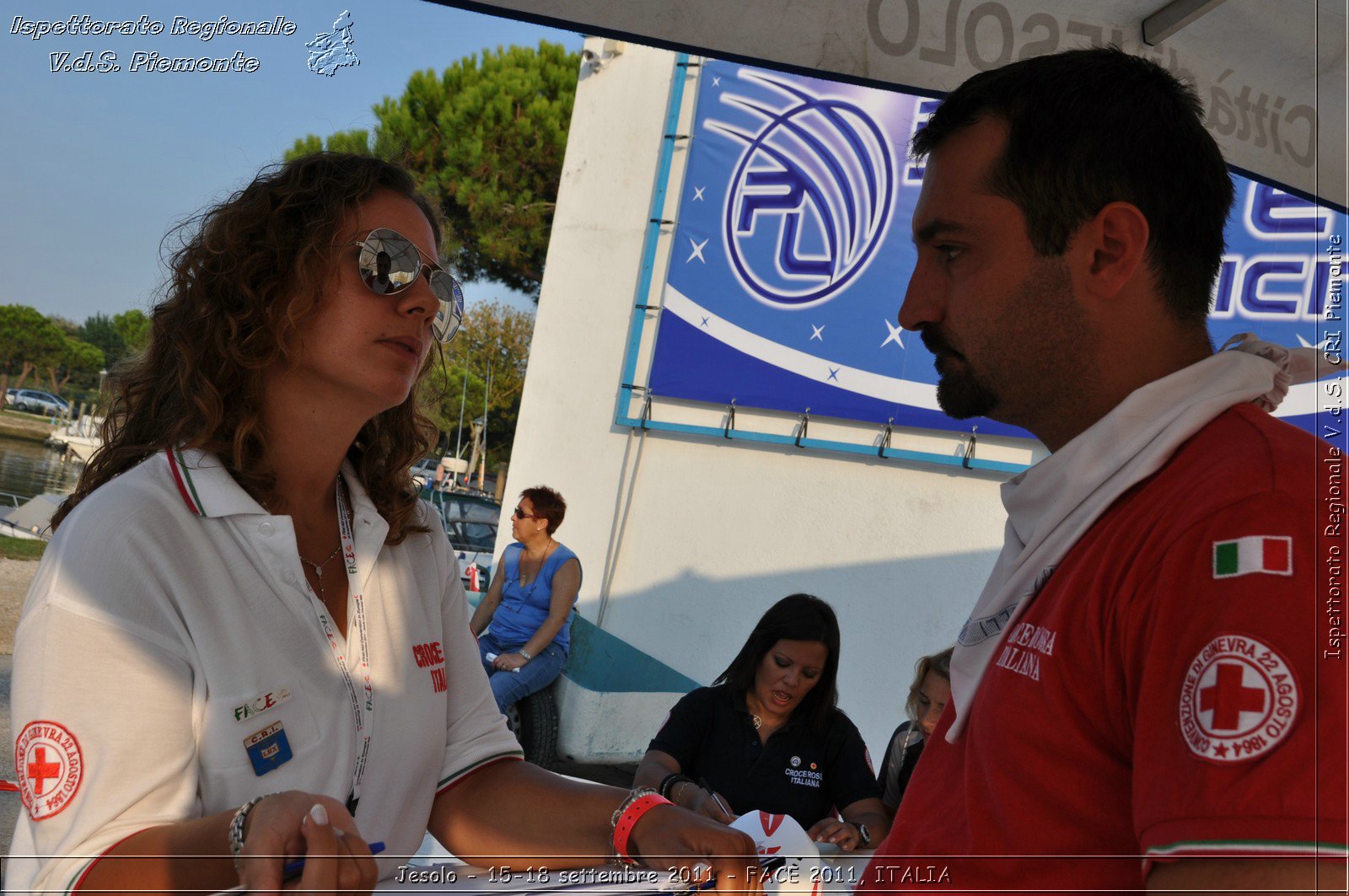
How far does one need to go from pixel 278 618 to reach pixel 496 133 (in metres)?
16.8

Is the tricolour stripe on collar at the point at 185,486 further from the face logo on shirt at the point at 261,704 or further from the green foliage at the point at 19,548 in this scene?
the green foliage at the point at 19,548

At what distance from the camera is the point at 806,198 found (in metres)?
7.00

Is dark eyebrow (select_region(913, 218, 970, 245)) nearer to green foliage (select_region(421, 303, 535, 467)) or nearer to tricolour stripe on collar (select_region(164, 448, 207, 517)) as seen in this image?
tricolour stripe on collar (select_region(164, 448, 207, 517))

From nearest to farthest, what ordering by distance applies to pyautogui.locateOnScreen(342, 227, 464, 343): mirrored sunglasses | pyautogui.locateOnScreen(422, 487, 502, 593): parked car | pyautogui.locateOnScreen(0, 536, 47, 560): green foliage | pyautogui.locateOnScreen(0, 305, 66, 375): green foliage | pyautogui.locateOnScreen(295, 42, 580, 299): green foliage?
pyautogui.locateOnScreen(342, 227, 464, 343): mirrored sunglasses < pyautogui.locateOnScreen(0, 536, 47, 560): green foliage < pyautogui.locateOnScreen(422, 487, 502, 593): parked car < pyautogui.locateOnScreen(0, 305, 66, 375): green foliage < pyautogui.locateOnScreen(295, 42, 580, 299): green foliage

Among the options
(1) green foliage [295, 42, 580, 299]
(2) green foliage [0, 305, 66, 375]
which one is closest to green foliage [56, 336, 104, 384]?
(2) green foliage [0, 305, 66, 375]

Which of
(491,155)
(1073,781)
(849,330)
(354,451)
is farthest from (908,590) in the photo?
(491,155)

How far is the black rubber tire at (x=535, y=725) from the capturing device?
21.8ft

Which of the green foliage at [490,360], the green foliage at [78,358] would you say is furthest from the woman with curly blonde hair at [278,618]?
the green foliage at [490,360]

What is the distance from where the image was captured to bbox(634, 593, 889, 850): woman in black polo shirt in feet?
12.5

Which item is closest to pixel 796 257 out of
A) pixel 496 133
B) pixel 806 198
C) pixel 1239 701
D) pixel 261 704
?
pixel 806 198

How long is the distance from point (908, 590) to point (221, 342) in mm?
5546

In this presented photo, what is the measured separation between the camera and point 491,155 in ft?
56.4

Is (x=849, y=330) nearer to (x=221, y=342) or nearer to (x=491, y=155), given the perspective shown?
(x=221, y=342)

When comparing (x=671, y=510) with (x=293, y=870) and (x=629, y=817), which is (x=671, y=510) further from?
(x=293, y=870)
